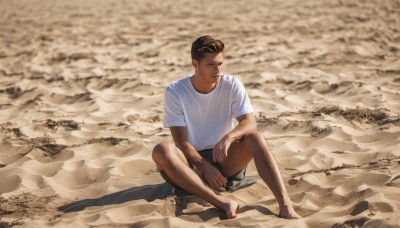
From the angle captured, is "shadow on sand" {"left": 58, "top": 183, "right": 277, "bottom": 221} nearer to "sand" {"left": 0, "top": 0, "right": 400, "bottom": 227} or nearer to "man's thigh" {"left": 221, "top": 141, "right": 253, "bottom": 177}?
"sand" {"left": 0, "top": 0, "right": 400, "bottom": 227}

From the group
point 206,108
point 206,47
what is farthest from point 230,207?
point 206,47

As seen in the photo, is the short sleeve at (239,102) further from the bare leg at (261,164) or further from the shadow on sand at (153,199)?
the shadow on sand at (153,199)

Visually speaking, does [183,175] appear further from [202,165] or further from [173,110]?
[173,110]

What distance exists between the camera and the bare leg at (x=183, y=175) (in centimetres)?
337

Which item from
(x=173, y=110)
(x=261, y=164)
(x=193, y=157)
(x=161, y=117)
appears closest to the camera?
(x=261, y=164)

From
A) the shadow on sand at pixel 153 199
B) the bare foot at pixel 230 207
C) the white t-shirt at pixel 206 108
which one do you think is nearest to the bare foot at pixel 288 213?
the shadow on sand at pixel 153 199

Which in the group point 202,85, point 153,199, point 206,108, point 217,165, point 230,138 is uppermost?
point 202,85

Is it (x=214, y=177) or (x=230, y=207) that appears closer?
(x=230, y=207)

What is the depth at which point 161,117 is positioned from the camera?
5484 mm

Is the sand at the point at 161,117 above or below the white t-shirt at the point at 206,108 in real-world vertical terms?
below

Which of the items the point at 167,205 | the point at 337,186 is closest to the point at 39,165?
the point at 167,205

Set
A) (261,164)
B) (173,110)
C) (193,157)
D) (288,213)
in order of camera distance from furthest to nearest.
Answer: (173,110)
(193,157)
(261,164)
(288,213)

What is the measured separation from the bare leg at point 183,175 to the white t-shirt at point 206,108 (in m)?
0.26

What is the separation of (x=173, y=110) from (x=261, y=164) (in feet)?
2.19
